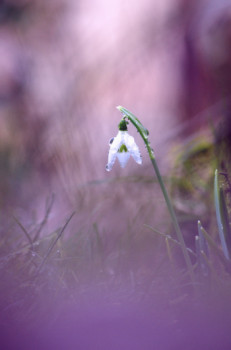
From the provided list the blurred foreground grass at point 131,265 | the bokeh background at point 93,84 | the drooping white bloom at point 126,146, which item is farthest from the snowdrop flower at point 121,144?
the bokeh background at point 93,84

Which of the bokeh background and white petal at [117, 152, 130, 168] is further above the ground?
the bokeh background

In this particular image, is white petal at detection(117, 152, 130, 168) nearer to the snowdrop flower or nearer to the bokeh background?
the snowdrop flower

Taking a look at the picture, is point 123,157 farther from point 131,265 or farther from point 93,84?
point 93,84

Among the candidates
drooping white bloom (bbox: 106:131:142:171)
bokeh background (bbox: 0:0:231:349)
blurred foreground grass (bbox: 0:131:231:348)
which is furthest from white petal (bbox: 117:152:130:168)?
bokeh background (bbox: 0:0:231:349)

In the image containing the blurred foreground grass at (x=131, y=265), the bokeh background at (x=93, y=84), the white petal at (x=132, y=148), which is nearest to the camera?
the blurred foreground grass at (x=131, y=265)

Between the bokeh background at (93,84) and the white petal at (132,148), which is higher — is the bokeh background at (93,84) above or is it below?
above

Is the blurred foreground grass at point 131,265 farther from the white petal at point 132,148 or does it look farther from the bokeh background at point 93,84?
the bokeh background at point 93,84

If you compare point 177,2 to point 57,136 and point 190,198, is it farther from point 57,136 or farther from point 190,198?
point 190,198

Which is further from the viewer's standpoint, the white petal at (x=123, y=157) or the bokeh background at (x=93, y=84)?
the bokeh background at (x=93, y=84)

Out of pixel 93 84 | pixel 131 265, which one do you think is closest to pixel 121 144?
Answer: pixel 131 265

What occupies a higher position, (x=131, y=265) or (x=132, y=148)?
(x=132, y=148)
